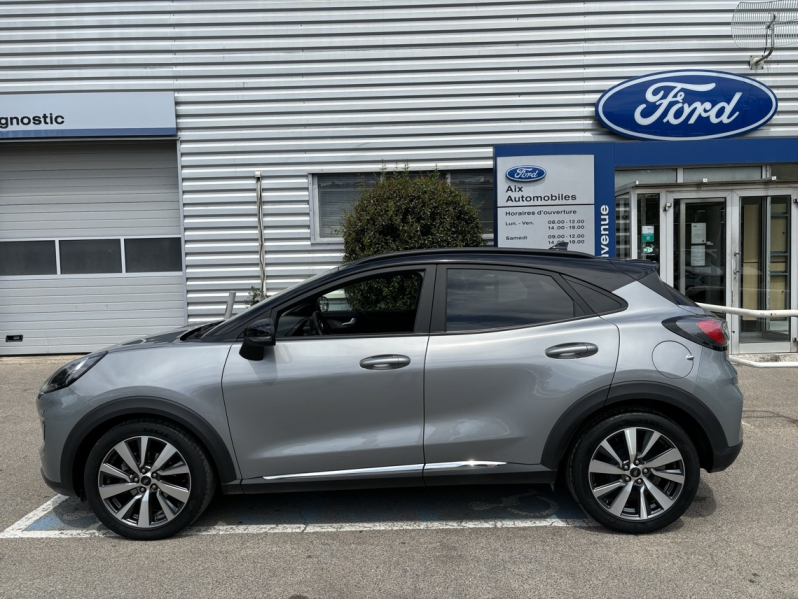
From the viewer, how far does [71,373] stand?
3787 millimetres

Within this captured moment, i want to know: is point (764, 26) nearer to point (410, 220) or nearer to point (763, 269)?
point (763, 269)

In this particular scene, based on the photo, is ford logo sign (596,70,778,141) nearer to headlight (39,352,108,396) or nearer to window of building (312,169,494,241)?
window of building (312,169,494,241)

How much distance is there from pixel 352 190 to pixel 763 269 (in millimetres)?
6046

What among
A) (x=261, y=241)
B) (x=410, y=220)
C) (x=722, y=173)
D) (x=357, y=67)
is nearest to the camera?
(x=410, y=220)

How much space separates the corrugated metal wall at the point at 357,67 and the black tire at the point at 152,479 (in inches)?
252

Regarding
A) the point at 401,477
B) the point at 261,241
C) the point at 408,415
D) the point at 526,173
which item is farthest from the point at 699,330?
the point at 261,241

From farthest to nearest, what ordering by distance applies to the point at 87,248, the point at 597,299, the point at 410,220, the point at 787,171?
the point at 87,248
the point at 787,171
the point at 410,220
the point at 597,299

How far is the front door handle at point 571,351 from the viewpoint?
366 centimetres

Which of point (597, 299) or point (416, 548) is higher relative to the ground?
point (597, 299)

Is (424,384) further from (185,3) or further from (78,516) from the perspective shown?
(185,3)

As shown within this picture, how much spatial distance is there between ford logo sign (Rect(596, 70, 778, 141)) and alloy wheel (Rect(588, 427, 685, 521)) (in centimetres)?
676

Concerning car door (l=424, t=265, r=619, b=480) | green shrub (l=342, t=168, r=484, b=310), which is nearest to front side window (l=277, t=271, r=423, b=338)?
car door (l=424, t=265, r=619, b=480)

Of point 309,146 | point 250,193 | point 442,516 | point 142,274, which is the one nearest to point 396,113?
point 309,146

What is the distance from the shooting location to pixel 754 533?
3.73m
